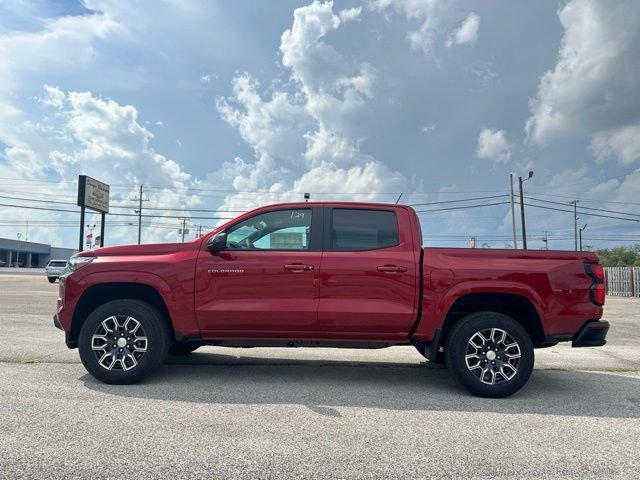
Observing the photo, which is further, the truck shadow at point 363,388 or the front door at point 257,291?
the front door at point 257,291

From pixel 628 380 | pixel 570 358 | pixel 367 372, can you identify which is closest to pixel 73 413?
pixel 367 372

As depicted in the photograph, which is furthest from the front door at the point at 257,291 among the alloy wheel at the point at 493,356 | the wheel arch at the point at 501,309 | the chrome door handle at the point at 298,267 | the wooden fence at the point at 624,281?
the wooden fence at the point at 624,281

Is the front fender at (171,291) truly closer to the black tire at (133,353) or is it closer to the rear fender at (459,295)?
the black tire at (133,353)

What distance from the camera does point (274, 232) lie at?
532 centimetres

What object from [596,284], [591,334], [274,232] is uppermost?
[274,232]

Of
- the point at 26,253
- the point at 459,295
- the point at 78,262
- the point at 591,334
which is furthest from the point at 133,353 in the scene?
the point at 26,253

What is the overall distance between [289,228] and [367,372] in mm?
2071

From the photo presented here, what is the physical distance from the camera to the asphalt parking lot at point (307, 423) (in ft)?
10.4

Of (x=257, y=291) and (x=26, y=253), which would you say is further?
(x=26, y=253)

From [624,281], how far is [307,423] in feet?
107

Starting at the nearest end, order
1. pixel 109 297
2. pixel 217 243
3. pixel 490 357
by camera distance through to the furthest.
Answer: pixel 490 357 < pixel 217 243 < pixel 109 297

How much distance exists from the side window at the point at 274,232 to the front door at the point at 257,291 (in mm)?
57

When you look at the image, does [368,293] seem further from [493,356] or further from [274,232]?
[493,356]

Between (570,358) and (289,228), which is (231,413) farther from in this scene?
(570,358)
